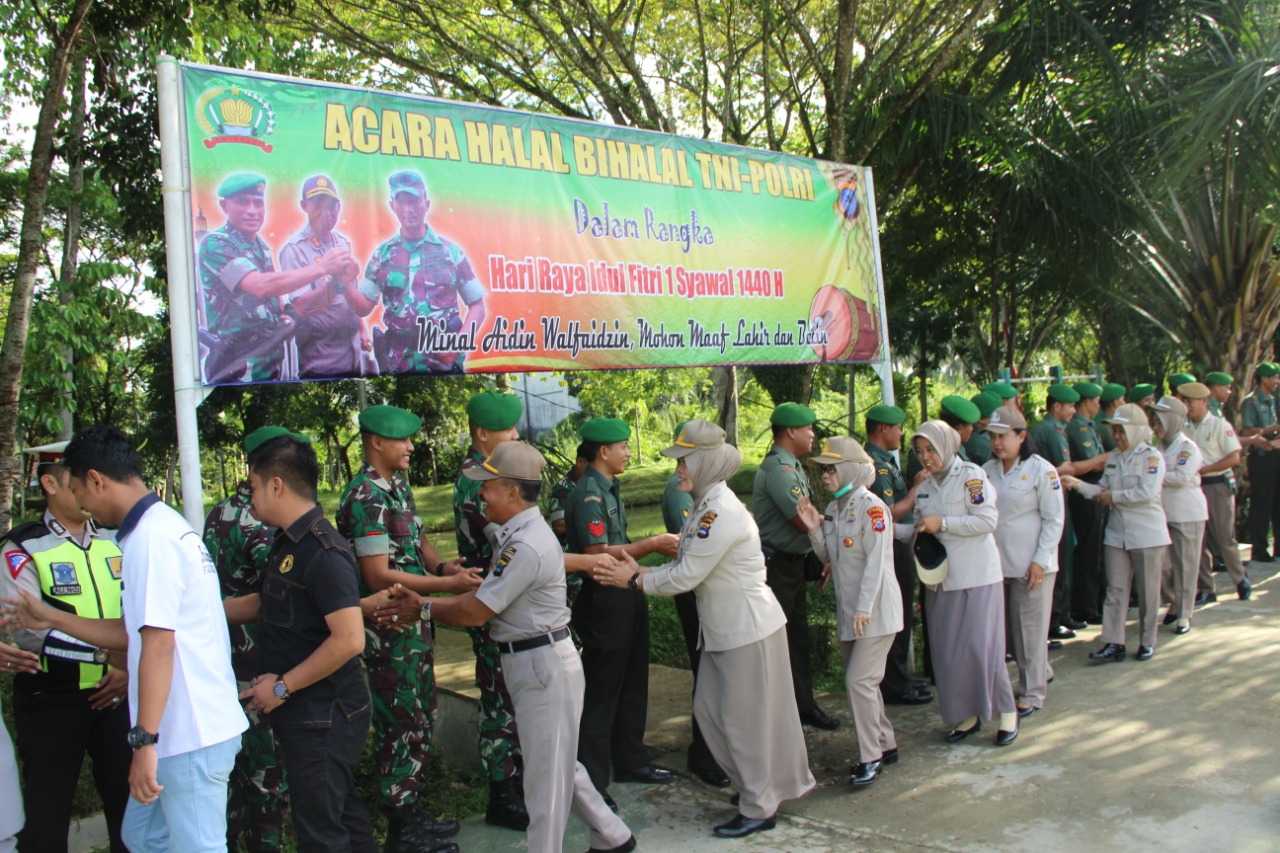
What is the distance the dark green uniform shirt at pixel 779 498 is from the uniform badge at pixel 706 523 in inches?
45.0

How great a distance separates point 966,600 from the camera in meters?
5.22

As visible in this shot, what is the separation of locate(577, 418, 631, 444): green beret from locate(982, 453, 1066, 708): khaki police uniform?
2186mm

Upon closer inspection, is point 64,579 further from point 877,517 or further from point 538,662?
point 877,517

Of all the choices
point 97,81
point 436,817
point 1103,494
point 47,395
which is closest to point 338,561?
point 436,817

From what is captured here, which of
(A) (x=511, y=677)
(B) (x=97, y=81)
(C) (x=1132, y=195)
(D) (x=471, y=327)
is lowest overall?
(A) (x=511, y=677)

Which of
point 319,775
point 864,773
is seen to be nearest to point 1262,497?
point 864,773

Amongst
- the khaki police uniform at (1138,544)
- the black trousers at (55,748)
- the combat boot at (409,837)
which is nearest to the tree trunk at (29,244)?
the black trousers at (55,748)

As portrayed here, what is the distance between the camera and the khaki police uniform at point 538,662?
364 cm

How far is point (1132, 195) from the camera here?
9.13 meters

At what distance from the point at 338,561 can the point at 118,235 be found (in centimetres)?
1518

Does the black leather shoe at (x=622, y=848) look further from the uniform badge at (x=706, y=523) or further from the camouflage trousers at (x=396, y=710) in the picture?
the uniform badge at (x=706, y=523)

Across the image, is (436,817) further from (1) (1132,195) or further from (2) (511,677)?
(1) (1132,195)

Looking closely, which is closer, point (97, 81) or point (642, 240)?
point (642, 240)

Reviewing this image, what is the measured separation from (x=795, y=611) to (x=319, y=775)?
300 centimetres
